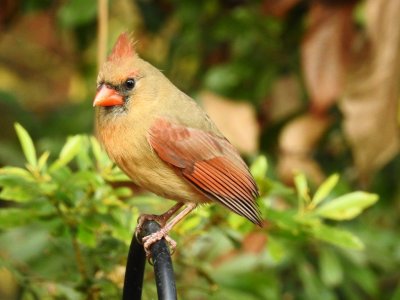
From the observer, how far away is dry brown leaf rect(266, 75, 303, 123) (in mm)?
4184

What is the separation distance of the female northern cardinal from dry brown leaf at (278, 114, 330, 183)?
3.06 ft

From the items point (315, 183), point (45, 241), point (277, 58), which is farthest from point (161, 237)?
point (277, 58)

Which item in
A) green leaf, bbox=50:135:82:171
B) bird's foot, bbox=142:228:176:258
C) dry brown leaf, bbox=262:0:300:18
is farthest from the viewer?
dry brown leaf, bbox=262:0:300:18

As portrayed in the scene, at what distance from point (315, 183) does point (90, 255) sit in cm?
148

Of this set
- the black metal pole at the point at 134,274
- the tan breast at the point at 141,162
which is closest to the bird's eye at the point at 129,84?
the tan breast at the point at 141,162

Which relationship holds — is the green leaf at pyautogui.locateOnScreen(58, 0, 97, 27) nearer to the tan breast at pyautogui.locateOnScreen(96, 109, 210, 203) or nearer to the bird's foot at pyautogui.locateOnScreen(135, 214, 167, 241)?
the tan breast at pyautogui.locateOnScreen(96, 109, 210, 203)

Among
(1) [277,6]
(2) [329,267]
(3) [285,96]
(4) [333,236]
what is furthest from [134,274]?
(3) [285,96]

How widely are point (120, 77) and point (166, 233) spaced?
0.50 m

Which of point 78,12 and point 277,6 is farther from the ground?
point 78,12

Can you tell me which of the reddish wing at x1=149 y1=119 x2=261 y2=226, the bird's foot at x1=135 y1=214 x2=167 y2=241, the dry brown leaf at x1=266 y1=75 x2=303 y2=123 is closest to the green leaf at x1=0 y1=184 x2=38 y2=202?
the bird's foot at x1=135 y1=214 x2=167 y2=241

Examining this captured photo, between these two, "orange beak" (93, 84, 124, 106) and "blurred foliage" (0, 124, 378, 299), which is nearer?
"blurred foliage" (0, 124, 378, 299)

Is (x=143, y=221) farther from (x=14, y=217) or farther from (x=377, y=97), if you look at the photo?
(x=377, y=97)

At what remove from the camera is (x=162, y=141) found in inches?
111

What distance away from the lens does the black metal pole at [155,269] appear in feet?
7.06
